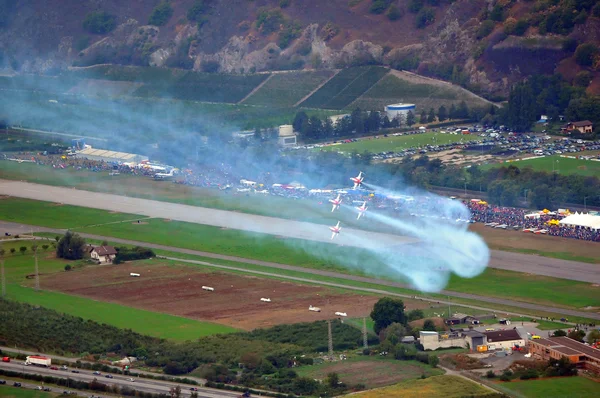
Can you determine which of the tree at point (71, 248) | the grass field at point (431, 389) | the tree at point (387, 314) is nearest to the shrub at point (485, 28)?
the tree at point (71, 248)

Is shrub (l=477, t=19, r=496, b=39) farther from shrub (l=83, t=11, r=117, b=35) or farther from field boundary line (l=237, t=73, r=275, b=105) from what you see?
shrub (l=83, t=11, r=117, b=35)

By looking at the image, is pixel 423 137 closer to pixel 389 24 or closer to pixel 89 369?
pixel 389 24

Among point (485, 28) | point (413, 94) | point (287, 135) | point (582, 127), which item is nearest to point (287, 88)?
point (413, 94)

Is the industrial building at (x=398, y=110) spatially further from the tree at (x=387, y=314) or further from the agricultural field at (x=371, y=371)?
the agricultural field at (x=371, y=371)

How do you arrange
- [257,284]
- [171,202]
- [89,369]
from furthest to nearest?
[171,202], [257,284], [89,369]

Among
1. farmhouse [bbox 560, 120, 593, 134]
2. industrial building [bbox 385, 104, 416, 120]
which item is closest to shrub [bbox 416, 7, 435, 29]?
industrial building [bbox 385, 104, 416, 120]

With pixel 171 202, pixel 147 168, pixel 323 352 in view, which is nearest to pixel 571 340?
pixel 323 352

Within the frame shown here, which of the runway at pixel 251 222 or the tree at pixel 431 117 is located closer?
the runway at pixel 251 222
